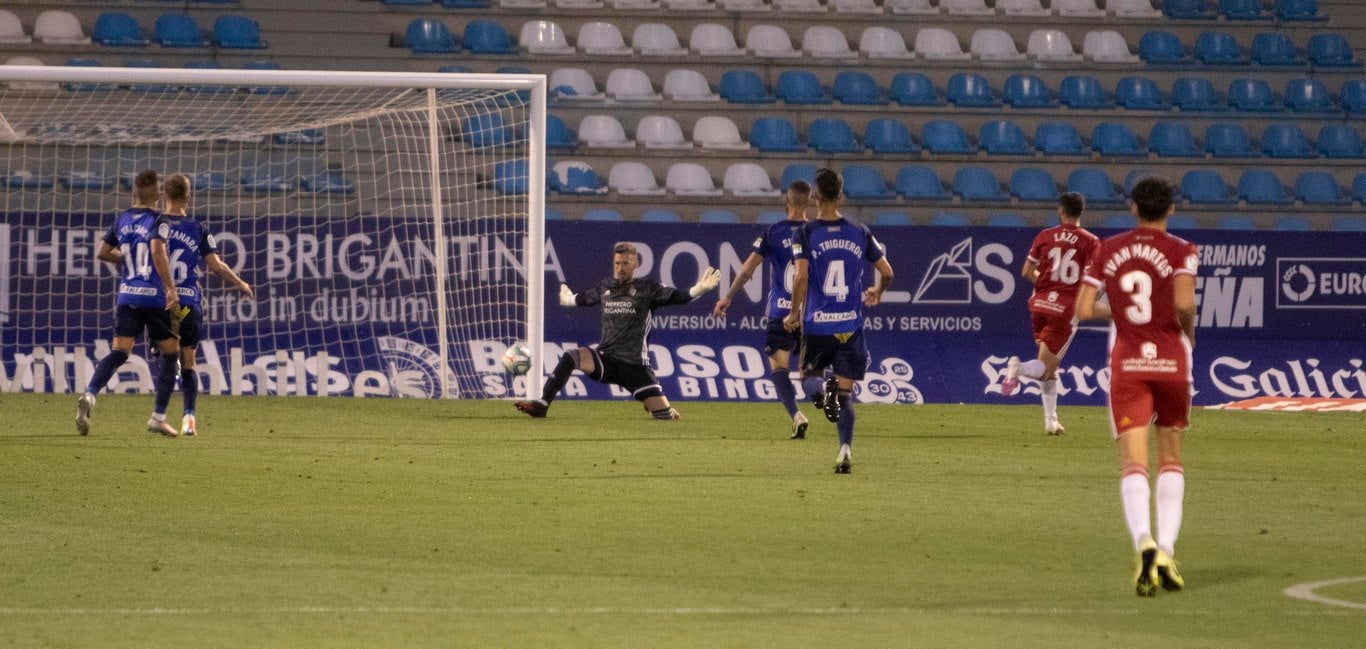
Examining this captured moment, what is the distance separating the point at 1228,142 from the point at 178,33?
14.5 metres

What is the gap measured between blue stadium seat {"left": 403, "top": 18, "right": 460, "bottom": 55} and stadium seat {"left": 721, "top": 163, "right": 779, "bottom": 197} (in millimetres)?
4222

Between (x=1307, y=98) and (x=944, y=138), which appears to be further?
(x=1307, y=98)

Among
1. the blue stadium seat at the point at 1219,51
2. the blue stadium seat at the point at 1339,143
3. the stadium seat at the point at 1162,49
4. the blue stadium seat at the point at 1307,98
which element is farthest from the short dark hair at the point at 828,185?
the blue stadium seat at the point at 1307,98

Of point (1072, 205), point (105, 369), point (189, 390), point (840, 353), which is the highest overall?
point (1072, 205)

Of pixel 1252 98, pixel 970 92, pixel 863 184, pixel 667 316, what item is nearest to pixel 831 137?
pixel 863 184

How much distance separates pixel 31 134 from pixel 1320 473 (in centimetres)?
1491

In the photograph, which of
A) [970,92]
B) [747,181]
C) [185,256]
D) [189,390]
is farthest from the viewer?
[970,92]

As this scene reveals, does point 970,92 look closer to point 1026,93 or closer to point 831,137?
point 1026,93

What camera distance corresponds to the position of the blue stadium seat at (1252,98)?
24.7m

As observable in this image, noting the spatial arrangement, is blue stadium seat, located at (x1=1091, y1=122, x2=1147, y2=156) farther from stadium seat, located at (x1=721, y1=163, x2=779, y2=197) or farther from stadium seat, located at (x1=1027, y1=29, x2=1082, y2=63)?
stadium seat, located at (x1=721, y1=163, x2=779, y2=197)

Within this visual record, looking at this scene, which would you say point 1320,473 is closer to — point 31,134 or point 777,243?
point 777,243

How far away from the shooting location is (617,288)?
652 inches

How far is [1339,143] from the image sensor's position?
80.1 ft

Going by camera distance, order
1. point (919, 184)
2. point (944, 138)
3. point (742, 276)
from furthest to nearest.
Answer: point (944, 138), point (919, 184), point (742, 276)
